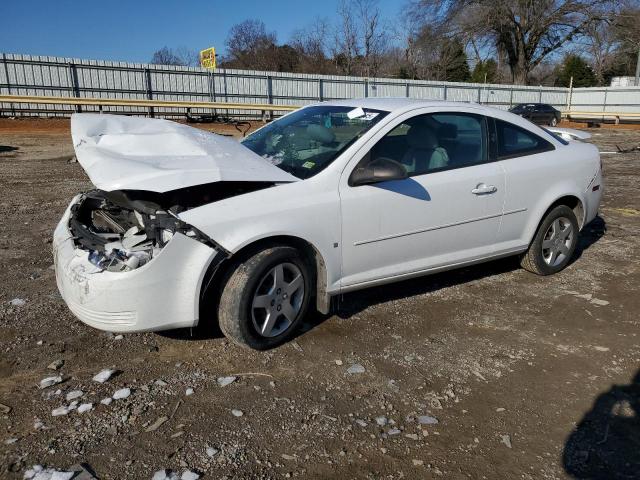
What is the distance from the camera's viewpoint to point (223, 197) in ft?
11.4

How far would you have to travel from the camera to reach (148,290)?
3.20 metres

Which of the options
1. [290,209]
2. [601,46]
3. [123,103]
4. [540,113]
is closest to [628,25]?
[601,46]

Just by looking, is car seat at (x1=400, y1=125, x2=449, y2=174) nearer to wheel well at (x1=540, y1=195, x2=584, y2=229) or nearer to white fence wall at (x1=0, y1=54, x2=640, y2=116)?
wheel well at (x1=540, y1=195, x2=584, y2=229)

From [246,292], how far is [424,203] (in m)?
1.51

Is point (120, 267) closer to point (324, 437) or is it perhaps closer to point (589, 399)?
point (324, 437)

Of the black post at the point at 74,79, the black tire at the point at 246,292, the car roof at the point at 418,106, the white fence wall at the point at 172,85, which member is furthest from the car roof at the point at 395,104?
the black post at the point at 74,79

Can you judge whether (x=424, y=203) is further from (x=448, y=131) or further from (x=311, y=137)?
(x=311, y=137)

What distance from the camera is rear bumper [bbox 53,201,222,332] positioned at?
319 cm

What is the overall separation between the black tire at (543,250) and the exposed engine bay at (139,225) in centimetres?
276

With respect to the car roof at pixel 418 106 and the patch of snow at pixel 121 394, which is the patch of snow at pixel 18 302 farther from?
the car roof at pixel 418 106

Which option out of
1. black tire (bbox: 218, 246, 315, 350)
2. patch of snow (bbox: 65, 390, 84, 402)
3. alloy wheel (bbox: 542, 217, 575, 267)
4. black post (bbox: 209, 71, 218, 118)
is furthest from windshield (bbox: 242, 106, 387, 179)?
black post (bbox: 209, 71, 218, 118)

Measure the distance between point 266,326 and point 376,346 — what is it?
0.78m

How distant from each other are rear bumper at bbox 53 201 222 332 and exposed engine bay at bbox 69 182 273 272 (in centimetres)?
7

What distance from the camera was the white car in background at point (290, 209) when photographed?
3.28 metres
